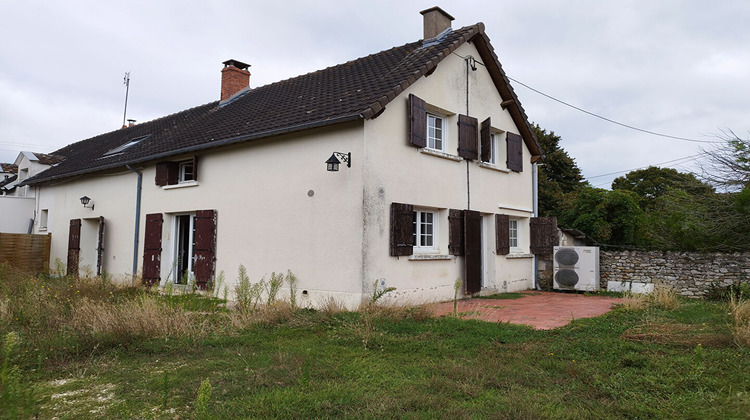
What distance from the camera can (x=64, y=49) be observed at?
11531 millimetres

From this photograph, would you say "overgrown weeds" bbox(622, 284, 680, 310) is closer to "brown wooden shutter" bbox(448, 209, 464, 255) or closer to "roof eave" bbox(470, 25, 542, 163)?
"brown wooden shutter" bbox(448, 209, 464, 255)

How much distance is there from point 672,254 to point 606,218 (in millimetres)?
8585

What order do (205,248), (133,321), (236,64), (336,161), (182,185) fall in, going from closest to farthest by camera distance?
(133,321), (336,161), (205,248), (182,185), (236,64)

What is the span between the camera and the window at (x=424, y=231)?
32.8 feet

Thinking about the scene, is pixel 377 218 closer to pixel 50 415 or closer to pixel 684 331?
pixel 684 331

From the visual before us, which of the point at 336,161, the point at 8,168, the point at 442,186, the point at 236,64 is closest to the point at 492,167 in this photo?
the point at 442,186

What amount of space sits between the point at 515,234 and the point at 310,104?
6793 millimetres

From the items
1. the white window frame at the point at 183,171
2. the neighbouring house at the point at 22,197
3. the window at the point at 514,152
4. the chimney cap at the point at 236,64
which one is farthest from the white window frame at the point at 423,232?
the neighbouring house at the point at 22,197

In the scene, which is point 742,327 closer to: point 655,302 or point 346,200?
point 655,302

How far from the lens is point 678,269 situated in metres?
11.9

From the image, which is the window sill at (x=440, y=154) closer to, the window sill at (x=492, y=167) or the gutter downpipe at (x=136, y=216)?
the window sill at (x=492, y=167)

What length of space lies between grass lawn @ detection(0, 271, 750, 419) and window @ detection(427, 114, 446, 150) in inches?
182

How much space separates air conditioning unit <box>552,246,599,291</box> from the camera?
40.3ft

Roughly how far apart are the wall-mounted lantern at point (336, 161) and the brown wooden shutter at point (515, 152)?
571 centimetres
